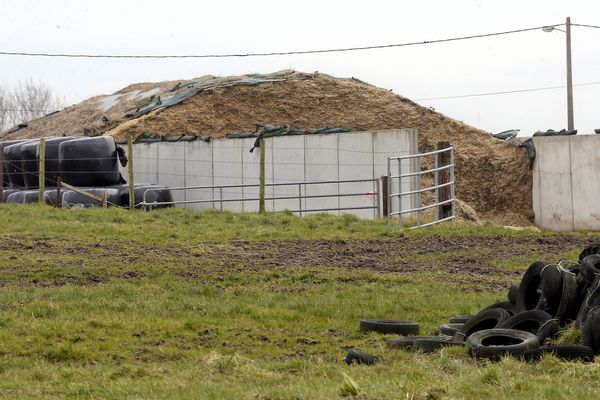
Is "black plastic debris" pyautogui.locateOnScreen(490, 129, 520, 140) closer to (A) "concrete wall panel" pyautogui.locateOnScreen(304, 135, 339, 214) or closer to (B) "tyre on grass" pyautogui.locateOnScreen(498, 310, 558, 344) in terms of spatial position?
(A) "concrete wall panel" pyautogui.locateOnScreen(304, 135, 339, 214)

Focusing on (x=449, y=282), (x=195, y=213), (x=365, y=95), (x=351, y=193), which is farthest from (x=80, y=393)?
(x=365, y=95)

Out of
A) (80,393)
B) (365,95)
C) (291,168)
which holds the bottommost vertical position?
(80,393)

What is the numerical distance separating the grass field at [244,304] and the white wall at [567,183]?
7.89 m

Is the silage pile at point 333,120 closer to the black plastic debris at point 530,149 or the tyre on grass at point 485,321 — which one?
the black plastic debris at point 530,149

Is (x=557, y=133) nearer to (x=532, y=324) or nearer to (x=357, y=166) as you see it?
(x=357, y=166)

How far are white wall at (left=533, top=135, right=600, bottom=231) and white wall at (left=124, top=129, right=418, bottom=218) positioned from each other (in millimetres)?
5086

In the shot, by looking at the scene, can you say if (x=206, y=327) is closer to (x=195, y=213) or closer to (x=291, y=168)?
Answer: (x=195, y=213)

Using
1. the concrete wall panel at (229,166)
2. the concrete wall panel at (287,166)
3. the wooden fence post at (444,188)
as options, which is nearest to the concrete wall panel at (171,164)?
the concrete wall panel at (229,166)

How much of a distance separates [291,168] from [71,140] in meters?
6.45

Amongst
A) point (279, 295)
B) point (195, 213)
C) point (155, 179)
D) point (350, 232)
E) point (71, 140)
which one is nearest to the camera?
point (279, 295)

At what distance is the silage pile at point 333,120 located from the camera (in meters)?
33.4

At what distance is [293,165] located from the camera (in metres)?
28.8

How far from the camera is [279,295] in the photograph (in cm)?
1220

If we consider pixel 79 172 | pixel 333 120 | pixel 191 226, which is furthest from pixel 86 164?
pixel 333 120
